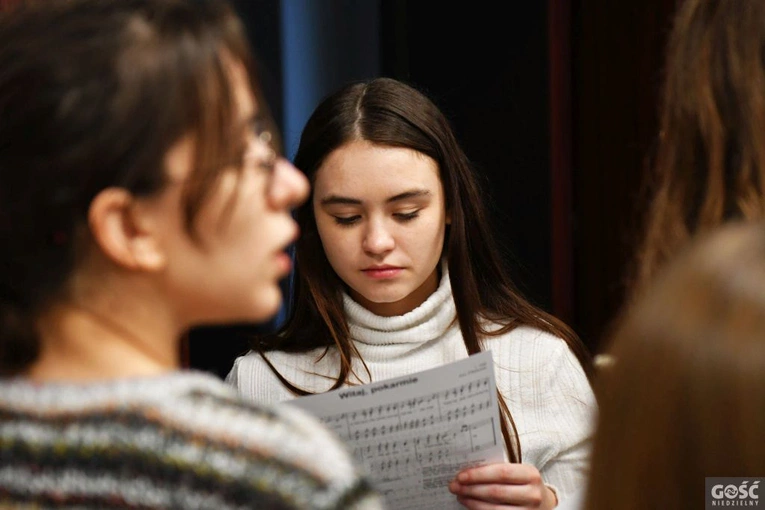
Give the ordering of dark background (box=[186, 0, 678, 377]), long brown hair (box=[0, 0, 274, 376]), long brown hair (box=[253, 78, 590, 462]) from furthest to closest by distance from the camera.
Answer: dark background (box=[186, 0, 678, 377]) < long brown hair (box=[253, 78, 590, 462]) < long brown hair (box=[0, 0, 274, 376])

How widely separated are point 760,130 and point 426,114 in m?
1.01

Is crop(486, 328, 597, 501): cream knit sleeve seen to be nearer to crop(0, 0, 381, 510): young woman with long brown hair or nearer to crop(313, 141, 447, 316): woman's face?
crop(313, 141, 447, 316): woman's face

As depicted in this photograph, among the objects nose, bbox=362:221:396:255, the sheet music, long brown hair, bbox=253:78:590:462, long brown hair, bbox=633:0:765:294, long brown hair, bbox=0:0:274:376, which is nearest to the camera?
long brown hair, bbox=0:0:274:376

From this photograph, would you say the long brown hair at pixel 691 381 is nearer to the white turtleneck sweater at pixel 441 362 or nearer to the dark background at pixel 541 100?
the white turtleneck sweater at pixel 441 362

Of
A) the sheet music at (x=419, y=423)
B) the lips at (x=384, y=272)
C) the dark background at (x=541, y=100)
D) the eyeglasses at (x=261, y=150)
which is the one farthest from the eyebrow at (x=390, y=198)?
the dark background at (x=541, y=100)

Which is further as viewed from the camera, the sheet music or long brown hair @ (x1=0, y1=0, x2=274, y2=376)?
the sheet music

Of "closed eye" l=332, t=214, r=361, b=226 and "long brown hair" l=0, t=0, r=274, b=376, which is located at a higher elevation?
"closed eye" l=332, t=214, r=361, b=226

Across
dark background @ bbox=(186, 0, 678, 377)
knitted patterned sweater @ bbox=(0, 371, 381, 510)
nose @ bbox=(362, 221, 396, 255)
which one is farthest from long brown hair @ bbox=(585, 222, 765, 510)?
dark background @ bbox=(186, 0, 678, 377)

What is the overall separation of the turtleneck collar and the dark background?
98 cm

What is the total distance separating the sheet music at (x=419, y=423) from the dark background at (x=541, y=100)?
56.0 inches

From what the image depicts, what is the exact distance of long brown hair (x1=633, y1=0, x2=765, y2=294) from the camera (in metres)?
1.05

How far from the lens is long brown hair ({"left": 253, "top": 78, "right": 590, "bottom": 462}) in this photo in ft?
6.43

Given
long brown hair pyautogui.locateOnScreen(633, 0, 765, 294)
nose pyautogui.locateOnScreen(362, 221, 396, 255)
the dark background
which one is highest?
the dark background

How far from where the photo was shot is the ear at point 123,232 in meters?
0.85
